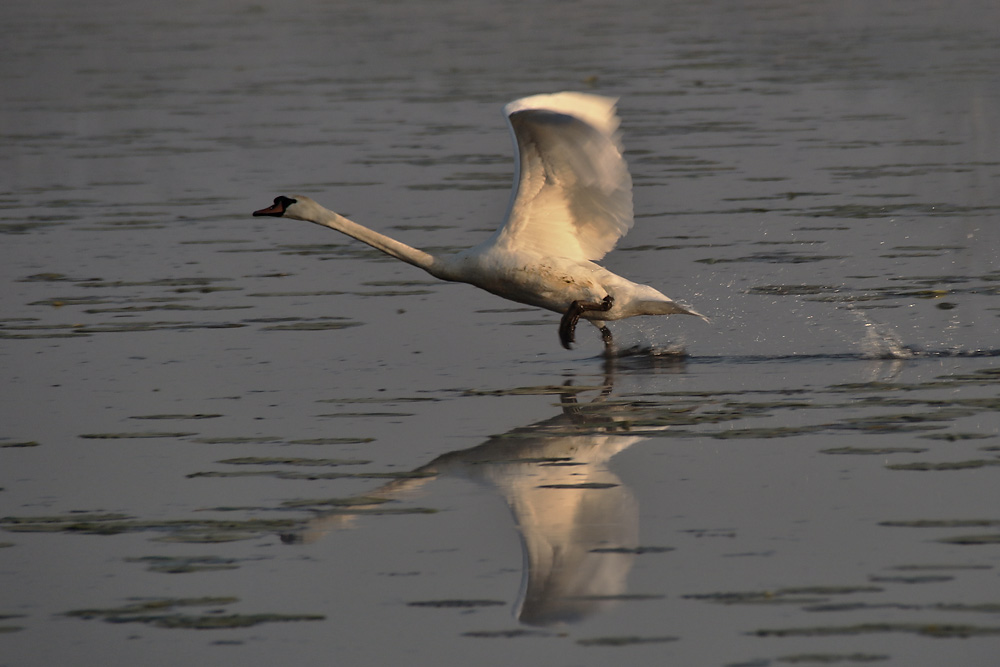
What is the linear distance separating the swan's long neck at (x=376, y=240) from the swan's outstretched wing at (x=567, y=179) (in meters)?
0.39

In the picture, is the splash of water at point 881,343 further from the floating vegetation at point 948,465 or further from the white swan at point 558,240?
the floating vegetation at point 948,465

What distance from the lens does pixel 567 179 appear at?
9.72m

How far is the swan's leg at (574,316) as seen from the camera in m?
9.42

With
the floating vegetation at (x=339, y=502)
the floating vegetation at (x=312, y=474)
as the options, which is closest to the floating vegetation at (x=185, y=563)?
the floating vegetation at (x=339, y=502)

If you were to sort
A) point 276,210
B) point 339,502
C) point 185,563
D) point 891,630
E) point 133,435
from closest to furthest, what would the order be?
1. point 891,630
2. point 185,563
3. point 339,502
4. point 133,435
5. point 276,210

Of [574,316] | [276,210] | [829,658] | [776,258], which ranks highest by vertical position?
[276,210]

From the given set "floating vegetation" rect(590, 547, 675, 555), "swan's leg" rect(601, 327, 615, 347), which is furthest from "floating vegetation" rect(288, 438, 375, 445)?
"swan's leg" rect(601, 327, 615, 347)

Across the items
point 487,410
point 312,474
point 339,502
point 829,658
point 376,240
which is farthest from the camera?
point 376,240

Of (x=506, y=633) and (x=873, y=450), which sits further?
(x=873, y=450)

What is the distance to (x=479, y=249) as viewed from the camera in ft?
31.6

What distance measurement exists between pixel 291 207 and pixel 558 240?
154 cm

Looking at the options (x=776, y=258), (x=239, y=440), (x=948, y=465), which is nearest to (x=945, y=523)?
(x=948, y=465)

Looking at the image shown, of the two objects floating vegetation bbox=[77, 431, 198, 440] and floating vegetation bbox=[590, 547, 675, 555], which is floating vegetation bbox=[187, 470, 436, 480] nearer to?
floating vegetation bbox=[77, 431, 198, 440]

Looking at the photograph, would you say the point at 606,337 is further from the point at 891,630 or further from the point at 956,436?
the point at 891,630
